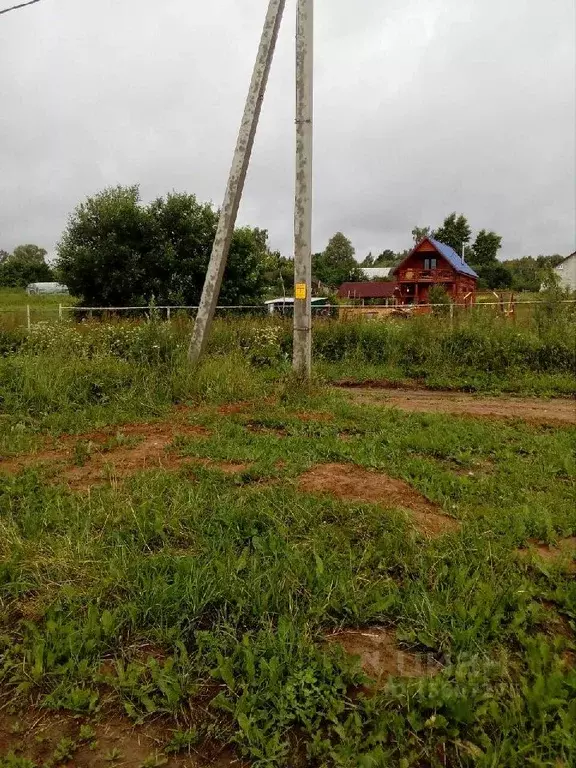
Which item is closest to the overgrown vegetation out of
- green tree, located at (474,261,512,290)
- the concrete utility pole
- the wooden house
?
the concrete utility pole

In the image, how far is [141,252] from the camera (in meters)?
21.8

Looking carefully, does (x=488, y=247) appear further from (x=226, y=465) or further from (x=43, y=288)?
(x=226, y=465)

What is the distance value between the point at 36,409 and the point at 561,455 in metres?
5.42

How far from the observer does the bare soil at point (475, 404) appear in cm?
599

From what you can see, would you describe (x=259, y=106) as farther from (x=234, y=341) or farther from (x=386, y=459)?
(x=386, y=459)

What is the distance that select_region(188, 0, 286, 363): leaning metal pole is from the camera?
6.66 metres

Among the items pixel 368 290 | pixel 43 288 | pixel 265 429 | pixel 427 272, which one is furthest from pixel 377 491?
pixel 43 288

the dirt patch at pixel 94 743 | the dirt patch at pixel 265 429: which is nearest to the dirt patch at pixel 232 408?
the dirt patch at pixel 265 429

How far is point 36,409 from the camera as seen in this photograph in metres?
5.58

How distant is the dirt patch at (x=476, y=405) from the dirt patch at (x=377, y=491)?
2649 mm

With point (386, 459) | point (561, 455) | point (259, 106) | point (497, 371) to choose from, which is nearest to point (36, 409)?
point (386, 459)

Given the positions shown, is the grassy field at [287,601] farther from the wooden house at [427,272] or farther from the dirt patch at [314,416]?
the wooden house at [427,272]

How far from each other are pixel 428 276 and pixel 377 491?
4170 centimetres

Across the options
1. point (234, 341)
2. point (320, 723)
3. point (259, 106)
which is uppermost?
point (259, 106)
